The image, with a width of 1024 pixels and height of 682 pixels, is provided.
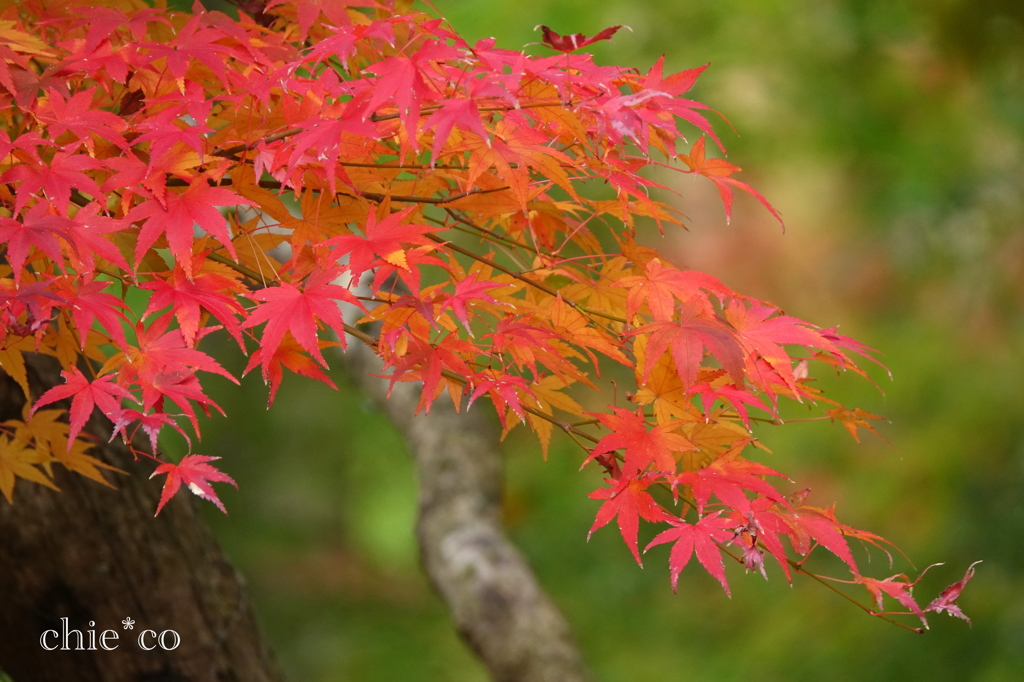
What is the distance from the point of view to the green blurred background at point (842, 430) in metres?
2.41

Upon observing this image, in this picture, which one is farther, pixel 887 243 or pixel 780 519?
pixel 887 243

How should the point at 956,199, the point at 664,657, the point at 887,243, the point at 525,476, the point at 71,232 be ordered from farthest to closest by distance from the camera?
1. the point at 525,476
2. the point at 664,657
3. the point at 887,243
4. the point at 956,199
5. the point at 71,232

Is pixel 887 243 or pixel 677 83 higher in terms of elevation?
pixel 677 83

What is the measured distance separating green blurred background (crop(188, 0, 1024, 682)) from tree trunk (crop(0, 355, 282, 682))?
1.17m

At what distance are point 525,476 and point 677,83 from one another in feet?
10.3

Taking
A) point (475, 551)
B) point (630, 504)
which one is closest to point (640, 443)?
point (630, 504)

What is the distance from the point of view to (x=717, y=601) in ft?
12.3

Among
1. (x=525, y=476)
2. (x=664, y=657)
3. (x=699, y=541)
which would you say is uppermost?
(x=699, y=541)

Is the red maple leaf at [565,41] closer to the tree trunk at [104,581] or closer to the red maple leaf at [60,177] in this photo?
the red maple leaf at [60,177]

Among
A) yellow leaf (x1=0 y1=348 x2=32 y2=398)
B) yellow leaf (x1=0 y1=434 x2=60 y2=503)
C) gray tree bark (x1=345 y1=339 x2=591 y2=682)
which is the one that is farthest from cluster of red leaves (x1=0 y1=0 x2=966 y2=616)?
gray tree bark (x1=345 y1=339 x2=591 y2=682)

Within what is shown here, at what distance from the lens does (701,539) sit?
70cm

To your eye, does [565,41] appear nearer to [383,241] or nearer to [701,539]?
[383,241]

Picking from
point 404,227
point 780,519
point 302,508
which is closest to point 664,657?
point 302,508

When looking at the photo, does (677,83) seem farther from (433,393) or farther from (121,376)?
(121,376)
